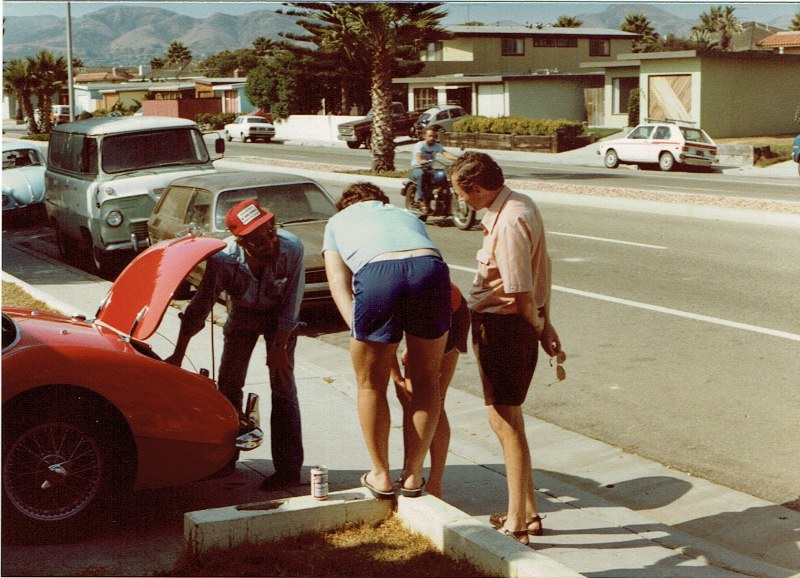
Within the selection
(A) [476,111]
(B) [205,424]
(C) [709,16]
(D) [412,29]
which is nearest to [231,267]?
(B) [205,424]

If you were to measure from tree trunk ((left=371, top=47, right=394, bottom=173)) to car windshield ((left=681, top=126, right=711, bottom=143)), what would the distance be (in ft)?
32.4

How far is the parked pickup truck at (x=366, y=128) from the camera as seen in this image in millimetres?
48844

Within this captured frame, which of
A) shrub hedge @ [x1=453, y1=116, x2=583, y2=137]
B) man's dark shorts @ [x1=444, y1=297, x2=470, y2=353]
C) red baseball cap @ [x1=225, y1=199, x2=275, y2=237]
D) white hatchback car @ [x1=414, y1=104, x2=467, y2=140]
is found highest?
white hatchback car @ [x1=414, y1=104, x2=467, y2=140]

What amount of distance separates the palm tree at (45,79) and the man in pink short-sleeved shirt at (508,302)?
65921 millimetres

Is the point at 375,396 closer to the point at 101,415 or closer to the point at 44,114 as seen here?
the point at 101,415

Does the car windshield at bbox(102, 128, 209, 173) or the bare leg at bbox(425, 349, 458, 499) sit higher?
the car windshield at bbox(102, 128, 209, 173)

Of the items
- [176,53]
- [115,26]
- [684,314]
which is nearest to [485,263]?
[684,314]

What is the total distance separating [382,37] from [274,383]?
87.0 feet

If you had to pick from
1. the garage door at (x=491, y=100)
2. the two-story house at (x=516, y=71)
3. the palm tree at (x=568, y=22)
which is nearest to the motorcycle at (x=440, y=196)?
the two-story house at (x=516, y=71)

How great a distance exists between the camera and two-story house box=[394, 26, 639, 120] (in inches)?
2148

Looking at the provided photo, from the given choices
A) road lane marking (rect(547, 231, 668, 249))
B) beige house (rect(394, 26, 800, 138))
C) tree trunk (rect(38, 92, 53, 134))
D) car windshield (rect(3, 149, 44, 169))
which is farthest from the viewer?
tree trunk (rect(38, 92, 53, 134))

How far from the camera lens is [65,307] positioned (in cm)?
1079

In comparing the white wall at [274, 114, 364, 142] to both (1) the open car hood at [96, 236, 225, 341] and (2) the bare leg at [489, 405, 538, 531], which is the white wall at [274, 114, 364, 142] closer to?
(1) the open car hood at [96, 236, 225, 341]

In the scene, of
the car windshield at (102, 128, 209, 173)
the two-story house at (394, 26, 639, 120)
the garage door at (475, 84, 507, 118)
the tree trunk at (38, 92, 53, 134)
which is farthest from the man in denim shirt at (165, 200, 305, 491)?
the tree trunk at (38, 92, 53, 134)
